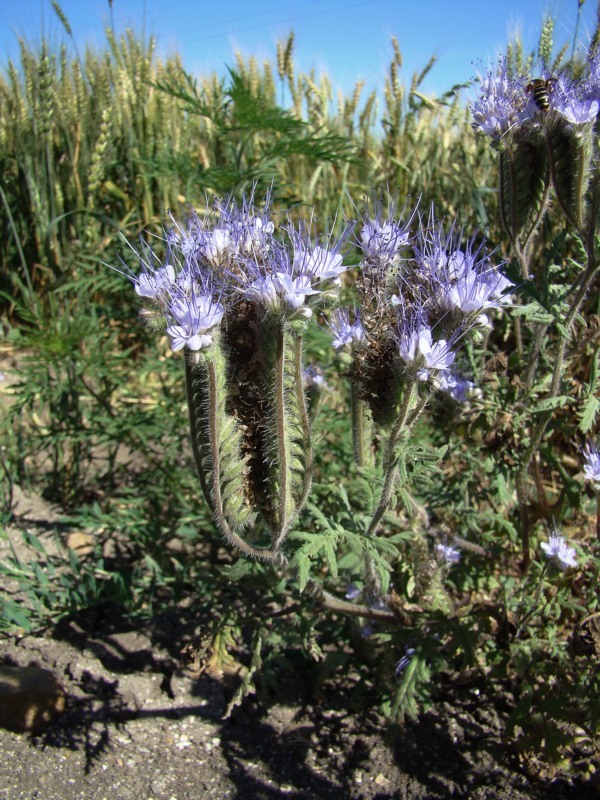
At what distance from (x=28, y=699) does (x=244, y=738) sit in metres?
0.79

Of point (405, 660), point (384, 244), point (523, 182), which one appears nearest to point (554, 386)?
point (523, 182)

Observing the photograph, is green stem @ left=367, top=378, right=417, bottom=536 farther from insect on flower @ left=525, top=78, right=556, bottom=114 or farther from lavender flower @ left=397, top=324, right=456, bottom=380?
insect on flower @ left=525, top=78, right=556, bottom=114

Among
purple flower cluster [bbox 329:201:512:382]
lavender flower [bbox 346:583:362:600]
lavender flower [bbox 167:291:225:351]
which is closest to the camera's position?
lavender flower [bbox 167:291:225:351]

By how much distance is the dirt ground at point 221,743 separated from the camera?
227cm

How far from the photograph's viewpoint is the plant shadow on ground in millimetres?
2305

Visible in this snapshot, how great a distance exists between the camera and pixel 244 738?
2568mm

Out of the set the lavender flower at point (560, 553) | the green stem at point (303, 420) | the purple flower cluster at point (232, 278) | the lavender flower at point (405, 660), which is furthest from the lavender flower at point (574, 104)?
the lavender flower at point (405, 660)

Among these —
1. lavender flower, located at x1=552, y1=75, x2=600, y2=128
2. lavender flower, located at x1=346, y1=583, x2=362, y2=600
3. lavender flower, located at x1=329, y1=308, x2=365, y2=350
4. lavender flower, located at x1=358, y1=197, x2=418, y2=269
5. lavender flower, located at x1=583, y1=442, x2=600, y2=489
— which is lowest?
lavender flower, located at x1=346, y1=583, x2=362, y2=600

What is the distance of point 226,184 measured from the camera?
337 cm

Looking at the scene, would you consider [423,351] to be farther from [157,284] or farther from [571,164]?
[571,164]

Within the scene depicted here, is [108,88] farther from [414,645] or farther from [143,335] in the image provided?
[414,645]

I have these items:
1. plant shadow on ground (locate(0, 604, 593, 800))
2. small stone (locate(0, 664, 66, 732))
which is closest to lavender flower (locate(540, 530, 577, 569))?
plant shadow on ground (locate(0, 604, 593, 800))

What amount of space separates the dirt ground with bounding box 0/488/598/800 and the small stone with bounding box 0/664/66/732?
0.04 m

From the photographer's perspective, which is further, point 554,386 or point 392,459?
point 554,386
